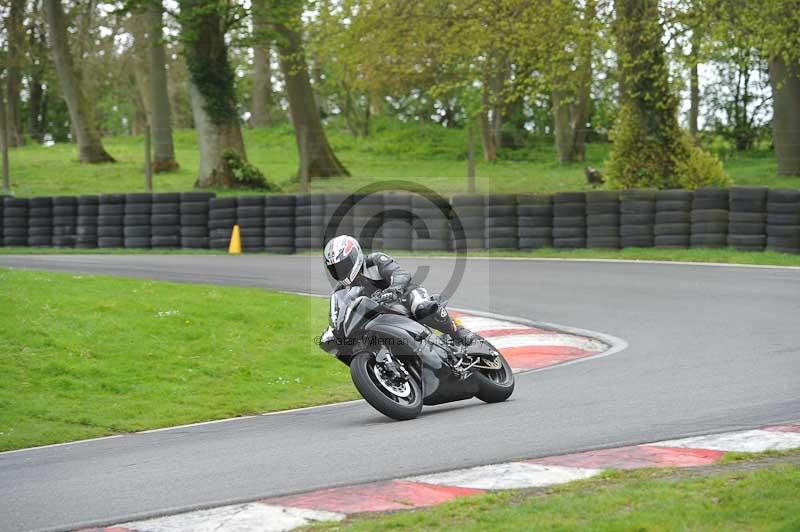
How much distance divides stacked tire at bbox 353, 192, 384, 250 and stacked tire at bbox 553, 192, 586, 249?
325 cm

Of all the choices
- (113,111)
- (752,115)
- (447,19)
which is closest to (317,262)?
(447,19)

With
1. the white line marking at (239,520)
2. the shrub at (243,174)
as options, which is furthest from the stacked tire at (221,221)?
the white line marking at (239,520)

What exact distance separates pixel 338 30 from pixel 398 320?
62.7 ft

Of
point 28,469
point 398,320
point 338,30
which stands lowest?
point 28,469

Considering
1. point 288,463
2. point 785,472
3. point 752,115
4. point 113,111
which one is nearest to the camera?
Result: point 785,472

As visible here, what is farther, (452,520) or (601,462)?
(601,462)

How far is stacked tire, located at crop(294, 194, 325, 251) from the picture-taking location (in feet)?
72.3

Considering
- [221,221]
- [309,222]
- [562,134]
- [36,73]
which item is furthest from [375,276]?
[36,73]

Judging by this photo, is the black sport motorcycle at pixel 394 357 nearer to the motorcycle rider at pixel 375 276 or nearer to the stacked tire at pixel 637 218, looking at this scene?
the motorcycle rider at pixel 375 276

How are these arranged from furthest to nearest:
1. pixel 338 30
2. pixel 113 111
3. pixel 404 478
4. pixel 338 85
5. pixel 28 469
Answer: pixel 113 111
pixel 338 85
pixel 338 30
pixel 28 469
pixel 404 478

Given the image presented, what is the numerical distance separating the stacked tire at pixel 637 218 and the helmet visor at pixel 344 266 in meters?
13.0

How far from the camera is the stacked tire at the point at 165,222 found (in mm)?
23500

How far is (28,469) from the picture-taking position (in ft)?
24.1

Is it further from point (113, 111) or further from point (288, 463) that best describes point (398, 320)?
point (113, 111)
